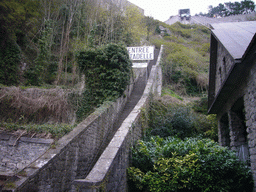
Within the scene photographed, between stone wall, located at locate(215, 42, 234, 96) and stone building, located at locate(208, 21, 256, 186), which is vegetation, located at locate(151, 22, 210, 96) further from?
stone building, located at locate(208, 21, 256, 186)

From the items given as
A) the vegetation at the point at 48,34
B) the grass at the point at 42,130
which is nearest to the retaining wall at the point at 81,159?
the grass at the point at 42,130

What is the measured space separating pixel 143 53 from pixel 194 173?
9.53 meters

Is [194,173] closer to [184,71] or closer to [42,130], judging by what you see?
[42,130]

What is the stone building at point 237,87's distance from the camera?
→ 5141 mm

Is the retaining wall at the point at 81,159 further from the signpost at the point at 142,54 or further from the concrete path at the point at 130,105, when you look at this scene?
the signpost at the point at 142,54

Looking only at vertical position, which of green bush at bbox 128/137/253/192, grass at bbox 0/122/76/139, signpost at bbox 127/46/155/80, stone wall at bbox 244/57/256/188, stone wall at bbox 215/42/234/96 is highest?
signpost at bbox 127/46/155/80

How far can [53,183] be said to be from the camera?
5680mm

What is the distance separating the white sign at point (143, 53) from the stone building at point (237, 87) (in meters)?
4.82

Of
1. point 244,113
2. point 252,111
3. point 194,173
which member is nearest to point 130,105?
point 244,113

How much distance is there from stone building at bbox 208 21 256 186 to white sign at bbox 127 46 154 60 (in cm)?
482

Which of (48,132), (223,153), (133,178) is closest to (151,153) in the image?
(133,178)

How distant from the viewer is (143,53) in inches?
542

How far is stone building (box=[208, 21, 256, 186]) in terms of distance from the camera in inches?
202

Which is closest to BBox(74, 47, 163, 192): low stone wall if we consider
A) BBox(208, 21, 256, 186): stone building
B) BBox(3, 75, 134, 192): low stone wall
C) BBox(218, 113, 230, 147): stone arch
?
BBox(3, 75, 134, 192): low stone wall
